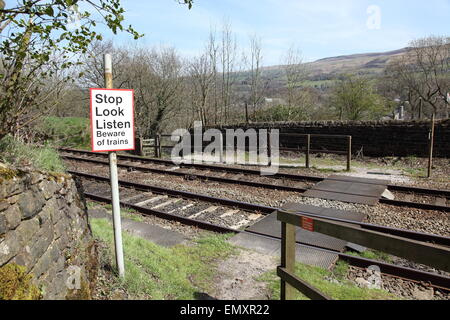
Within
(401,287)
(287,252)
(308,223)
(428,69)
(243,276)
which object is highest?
(428,69)

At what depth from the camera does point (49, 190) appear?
323 centimetres

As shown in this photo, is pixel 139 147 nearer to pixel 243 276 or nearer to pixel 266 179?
pixel 266 179

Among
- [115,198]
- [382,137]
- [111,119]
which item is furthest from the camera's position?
[382,137]

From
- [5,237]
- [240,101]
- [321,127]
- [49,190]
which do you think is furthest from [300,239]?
[240,101]

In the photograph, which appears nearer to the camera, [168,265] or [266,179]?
[168,265]

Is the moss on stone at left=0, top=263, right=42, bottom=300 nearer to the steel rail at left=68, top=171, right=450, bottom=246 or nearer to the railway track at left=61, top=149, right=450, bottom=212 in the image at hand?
the steel rail at left=68, top=171, right=450, bottom=246

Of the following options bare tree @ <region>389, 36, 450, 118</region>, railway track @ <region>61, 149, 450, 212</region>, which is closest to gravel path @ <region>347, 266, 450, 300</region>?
railway track @ <region>61, 149, 450, 212</region>

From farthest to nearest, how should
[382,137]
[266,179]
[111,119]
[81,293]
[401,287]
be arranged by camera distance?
[382,137] < [266,179] < [401,287] < [111,119] < [81,293]

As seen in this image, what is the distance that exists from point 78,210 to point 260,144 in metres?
13.4

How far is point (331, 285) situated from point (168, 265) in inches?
86.4

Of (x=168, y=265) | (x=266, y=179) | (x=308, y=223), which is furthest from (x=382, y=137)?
(x=308, y=223)

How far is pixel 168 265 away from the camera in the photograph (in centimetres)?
458

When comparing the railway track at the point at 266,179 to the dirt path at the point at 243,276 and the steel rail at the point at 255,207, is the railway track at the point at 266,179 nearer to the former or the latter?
the steel rail at the point at 255,207
